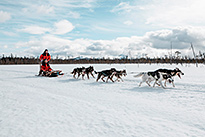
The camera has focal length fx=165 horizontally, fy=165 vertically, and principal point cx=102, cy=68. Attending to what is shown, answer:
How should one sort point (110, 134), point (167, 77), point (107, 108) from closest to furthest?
point (110, 134) → point (107, 108) → point (167, 77)

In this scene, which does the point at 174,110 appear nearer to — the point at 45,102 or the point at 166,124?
the point at 166,124

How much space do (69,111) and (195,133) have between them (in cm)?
289

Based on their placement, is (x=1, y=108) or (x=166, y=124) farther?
(x=1, y=108)

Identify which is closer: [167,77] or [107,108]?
[107,108]

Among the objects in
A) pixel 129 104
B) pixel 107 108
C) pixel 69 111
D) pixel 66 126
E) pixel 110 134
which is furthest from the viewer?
pixel 129 104

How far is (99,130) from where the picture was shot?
10.6 feet

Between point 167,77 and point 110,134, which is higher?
point 167,77

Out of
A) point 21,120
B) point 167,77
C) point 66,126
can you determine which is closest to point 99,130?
point 66,126

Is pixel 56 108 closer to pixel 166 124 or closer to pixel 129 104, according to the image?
pixel 129 104

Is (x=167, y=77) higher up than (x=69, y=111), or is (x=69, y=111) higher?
(x=167, y=77)

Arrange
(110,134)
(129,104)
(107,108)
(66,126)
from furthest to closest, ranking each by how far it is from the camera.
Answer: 1. (129,104)
2. (107,108)
3. (66,126)
4. (110,134)

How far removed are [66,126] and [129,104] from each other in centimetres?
231

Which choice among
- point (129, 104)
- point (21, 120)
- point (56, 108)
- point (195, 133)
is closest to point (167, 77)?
point (129, 104)

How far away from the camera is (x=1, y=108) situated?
4.47 m
